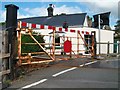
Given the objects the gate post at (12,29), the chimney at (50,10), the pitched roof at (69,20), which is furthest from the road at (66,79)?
the chimney at (50,10)

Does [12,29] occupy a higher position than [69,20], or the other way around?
[69,20]

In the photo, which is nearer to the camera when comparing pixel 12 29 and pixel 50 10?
pixel 12 29

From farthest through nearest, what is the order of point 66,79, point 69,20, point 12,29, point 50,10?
point 50,10 → point 69,20 → point 12,29 → point 66,79

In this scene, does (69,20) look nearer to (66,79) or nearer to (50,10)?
(50,10)

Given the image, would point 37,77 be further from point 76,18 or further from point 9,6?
point 76,18

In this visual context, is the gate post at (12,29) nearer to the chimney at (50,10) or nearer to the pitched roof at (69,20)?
the pitched roof at (69,20)

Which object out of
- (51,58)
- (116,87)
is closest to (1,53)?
(116,87)

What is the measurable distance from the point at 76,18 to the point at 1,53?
2813 centimetres

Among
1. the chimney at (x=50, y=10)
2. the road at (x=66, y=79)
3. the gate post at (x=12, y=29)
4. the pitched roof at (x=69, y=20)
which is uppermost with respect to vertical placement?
the chimney at (x=50, y=10)

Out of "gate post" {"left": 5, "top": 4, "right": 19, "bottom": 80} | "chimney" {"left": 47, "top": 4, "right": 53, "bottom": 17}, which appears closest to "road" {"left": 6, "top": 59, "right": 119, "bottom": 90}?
"gate post" {"left": 5, "top": 4, "right": 19, "bottom": 80}

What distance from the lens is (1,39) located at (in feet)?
28.8

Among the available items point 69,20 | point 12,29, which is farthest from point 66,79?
point 69,20

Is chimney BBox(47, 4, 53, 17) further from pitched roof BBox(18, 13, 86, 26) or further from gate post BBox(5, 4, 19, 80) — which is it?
gate post BBox(5, 4, 19, 80)

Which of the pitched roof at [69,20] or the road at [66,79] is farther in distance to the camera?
the pitched roof at [69,20]
